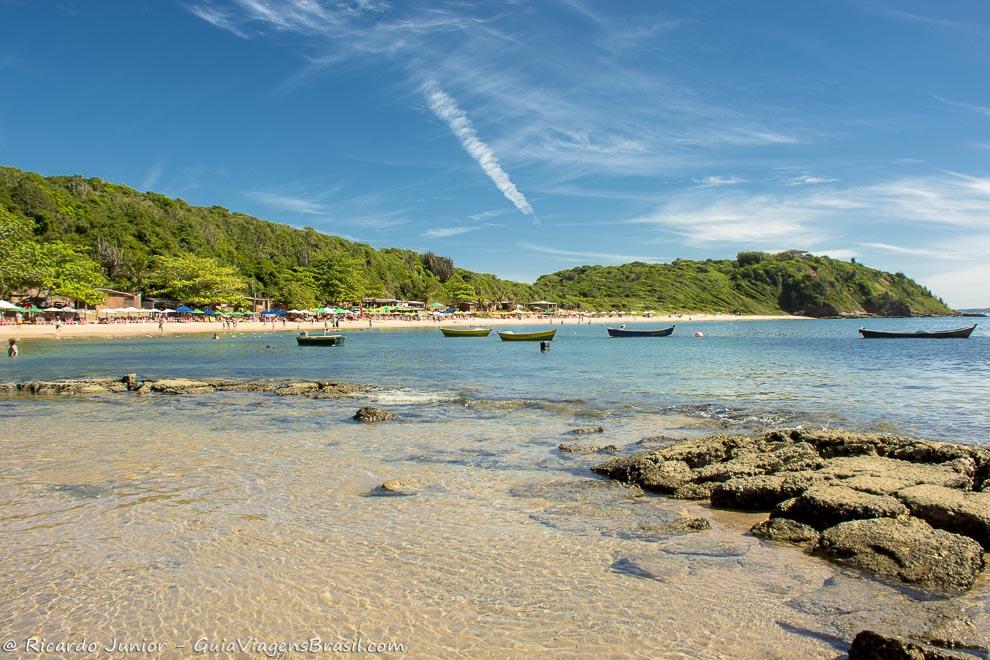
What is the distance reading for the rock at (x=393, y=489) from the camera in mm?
8336

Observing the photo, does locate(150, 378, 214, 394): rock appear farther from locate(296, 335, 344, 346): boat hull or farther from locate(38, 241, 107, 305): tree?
locate(38, 241, 107, 305): tree

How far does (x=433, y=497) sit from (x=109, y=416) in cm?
1087

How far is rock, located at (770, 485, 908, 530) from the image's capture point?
6594 mm

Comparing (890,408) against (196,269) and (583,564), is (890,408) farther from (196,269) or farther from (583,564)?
(196,269)

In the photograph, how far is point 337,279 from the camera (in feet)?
390

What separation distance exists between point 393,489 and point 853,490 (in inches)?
229

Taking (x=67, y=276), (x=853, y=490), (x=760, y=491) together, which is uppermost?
(x=67, y=276)

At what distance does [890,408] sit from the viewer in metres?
16.9

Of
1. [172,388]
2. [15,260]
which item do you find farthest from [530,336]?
[15,260]

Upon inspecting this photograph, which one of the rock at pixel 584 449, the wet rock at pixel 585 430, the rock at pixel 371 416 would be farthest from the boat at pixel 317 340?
the rock at pixel 584 449

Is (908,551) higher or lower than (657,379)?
higher

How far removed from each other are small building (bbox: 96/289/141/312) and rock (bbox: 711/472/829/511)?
91.2 metres

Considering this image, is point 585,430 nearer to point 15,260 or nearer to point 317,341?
point 317,341

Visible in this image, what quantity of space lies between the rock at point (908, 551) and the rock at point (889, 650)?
1562mm
